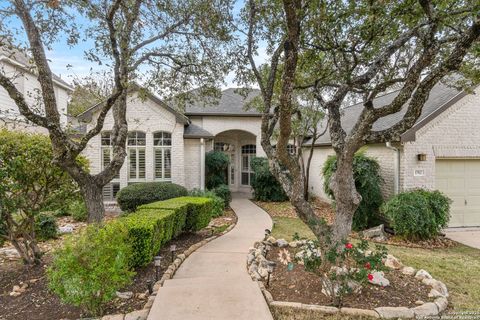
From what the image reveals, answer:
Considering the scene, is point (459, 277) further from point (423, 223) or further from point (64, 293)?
point (64, 293)

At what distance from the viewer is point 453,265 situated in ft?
20.9

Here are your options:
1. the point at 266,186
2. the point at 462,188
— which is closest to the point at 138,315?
the point at 462,188

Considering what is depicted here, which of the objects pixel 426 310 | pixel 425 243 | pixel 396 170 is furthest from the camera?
pixel 396 170

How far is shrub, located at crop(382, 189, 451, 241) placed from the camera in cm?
822

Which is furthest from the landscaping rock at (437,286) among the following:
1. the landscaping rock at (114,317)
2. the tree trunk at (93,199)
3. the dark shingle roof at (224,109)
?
the dark shingle roof at (224,109)

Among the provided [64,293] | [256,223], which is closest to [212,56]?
[256,223]

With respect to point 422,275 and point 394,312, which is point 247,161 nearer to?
point 422,275

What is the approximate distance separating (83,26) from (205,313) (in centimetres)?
705

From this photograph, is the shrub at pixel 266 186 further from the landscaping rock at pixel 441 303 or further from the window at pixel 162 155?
the landscaping rock at pixel 441 303

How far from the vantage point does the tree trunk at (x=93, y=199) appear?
20.8 ft

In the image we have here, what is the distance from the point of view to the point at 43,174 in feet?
19.5

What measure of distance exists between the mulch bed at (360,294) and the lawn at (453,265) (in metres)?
0.55

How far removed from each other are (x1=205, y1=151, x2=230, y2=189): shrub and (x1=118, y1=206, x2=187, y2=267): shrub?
28.6 ft

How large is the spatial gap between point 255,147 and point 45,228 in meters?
12.8
